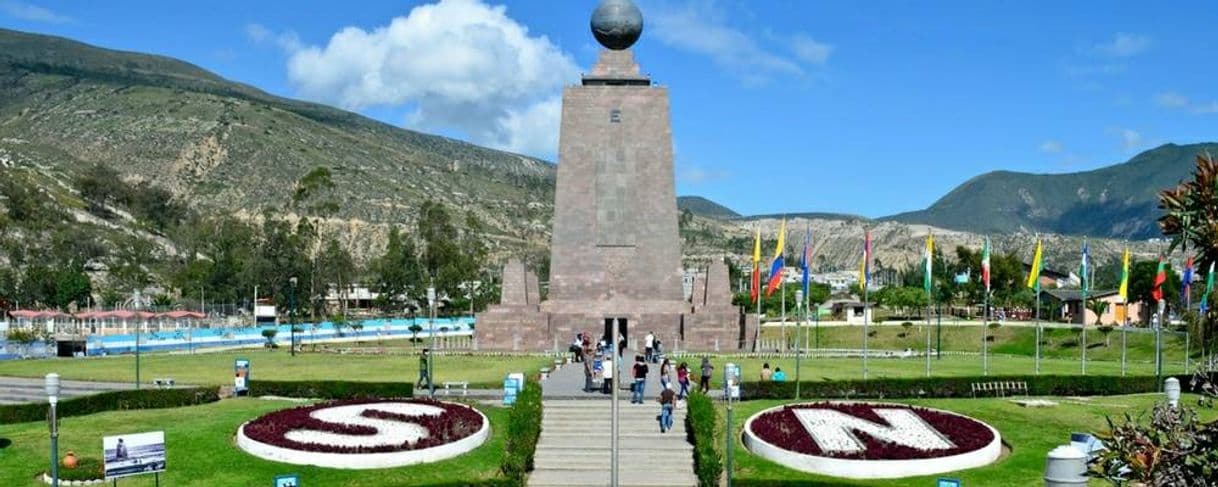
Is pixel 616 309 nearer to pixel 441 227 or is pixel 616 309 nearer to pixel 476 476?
pixel 476 476

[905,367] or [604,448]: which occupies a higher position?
[905,367]

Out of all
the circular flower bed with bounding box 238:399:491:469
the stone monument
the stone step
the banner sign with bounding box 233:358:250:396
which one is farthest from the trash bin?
the stone monument

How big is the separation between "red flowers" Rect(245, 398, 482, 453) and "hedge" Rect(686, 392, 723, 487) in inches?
217

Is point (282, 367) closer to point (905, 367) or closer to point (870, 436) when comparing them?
point (905, 367)

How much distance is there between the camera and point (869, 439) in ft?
91.7

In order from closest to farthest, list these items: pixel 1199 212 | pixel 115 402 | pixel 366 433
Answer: pixel 1199 212
pixel 366 433
pixel 115 402

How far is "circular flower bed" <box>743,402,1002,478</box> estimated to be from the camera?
84.3 feet

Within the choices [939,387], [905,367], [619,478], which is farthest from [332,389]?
[905,367]

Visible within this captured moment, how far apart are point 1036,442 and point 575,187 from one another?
34.1 m

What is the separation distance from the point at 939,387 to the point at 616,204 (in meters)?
26.1

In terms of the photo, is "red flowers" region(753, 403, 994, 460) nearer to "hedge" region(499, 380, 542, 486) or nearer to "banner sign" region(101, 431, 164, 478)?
"hedge" region(499, 380, 542, 486)

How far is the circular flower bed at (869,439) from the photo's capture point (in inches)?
1012

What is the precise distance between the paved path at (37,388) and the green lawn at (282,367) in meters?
1.36

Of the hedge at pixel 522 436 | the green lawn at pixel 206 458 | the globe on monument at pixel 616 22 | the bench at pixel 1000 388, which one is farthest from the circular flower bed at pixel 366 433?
the globe on monument at pixel 616 22
